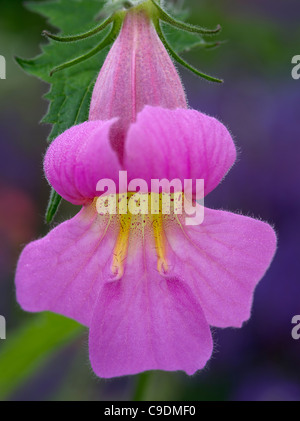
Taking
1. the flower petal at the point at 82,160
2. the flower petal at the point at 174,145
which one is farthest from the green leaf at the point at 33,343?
the flower petal at the point at 174,145

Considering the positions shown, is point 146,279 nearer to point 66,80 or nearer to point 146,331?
point 146,331

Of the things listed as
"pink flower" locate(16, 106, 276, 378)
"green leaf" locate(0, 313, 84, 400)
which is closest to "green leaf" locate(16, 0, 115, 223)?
"pink flower" locate(16, 106, 276, 378)

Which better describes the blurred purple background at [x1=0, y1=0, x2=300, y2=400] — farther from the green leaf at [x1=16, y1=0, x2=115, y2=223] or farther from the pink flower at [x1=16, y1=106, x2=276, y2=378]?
the green leaf at [x1=16, y1=0, x2=115, y2=223]

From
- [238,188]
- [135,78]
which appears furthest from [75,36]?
[238,188]

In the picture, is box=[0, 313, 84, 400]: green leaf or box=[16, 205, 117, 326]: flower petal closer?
box=[16, 205, 117, 326]: flower petal

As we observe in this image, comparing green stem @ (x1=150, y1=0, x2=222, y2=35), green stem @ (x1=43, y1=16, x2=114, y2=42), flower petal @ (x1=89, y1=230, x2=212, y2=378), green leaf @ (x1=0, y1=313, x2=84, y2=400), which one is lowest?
green leaf @ (x1=0, y1=313, x2=84, y2=400)

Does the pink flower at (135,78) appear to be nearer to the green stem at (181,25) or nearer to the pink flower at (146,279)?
the green stem at (181,25)
